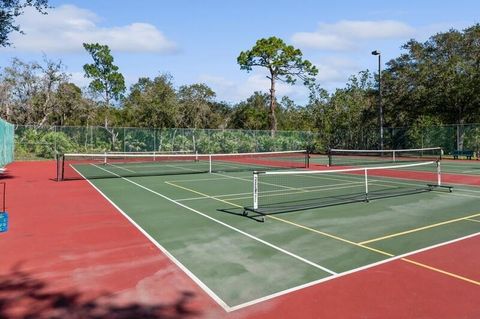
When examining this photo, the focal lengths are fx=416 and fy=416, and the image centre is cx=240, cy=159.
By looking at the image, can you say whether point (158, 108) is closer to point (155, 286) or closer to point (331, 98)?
point (331, 98)

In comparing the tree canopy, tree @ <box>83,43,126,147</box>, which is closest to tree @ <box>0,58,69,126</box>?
the tree canopy

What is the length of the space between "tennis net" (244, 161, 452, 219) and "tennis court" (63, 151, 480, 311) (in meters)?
0.06

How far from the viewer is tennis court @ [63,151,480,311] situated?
622 centimetres

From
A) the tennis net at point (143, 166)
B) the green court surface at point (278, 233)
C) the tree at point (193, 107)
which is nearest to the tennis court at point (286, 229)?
the green court surface at point (278, 233)

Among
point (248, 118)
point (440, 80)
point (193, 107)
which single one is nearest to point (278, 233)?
point (440, 80)

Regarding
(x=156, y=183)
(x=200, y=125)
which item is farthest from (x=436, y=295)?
(x=200, y=125)

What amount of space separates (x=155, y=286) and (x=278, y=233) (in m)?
3.56

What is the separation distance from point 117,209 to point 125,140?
1017 inches

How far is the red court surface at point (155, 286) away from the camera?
16.3 feet

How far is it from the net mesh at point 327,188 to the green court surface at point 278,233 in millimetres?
524

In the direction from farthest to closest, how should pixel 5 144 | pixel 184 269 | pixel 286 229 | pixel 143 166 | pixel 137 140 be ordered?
pixel 137 140 → pixel 143 166 → pixel 5 144 → pixel 286 229 → pixel 184 269

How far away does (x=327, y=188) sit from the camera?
16.0 m

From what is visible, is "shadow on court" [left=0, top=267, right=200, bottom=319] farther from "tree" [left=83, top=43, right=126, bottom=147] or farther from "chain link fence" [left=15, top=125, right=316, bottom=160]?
"tree" [left=83, top=43, right=126, bottom=147]

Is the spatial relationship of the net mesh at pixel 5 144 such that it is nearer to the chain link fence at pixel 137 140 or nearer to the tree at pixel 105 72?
the chain link fence at pixel 137 140
